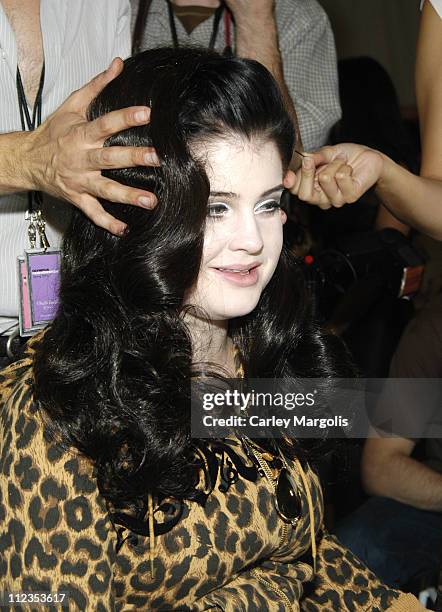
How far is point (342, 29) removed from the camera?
10.7 feet

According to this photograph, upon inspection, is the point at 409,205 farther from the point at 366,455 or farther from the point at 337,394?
the point at 366,455

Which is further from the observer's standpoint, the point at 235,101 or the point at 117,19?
the point at 117,19

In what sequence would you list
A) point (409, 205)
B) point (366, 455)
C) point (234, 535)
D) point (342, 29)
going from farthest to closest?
1. point (342, 29)
2. point (366, 455)
3. point (409, 205)
4. point (234, 535)

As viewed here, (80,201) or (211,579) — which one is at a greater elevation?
(80,201)

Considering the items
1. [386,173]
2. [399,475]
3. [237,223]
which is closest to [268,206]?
[237,223]

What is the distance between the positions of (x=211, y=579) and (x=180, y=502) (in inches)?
4.8

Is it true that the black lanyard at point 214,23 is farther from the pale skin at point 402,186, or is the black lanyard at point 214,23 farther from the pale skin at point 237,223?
the pale skin at point 237,223

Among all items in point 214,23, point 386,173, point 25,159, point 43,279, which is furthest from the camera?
point 214,23

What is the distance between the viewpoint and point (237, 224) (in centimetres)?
111

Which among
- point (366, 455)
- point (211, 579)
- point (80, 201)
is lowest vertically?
point (366, 455)

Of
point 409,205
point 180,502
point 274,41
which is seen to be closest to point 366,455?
point 409,205

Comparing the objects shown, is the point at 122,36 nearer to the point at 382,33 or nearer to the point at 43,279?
the point at 43,279

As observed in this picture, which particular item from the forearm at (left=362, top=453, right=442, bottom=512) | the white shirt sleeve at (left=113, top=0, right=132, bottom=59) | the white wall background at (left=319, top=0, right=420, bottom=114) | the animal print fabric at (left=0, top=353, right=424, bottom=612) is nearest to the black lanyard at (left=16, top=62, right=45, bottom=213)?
the white shirt sleeve at (left=113, top=0, right=132, bottom=59)

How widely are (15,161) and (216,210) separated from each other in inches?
13.1
